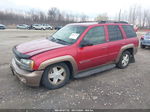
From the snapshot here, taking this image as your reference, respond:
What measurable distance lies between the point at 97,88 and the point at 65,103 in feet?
3.51

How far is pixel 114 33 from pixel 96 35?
2.91ft

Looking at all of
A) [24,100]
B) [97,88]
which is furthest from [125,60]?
[24,100]

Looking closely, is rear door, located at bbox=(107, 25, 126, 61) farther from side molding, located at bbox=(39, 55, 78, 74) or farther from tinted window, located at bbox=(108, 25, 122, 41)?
side molding, located at bbox=(39, 55, 78, 74)

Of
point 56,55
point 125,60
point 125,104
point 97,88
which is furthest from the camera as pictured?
point 125,60

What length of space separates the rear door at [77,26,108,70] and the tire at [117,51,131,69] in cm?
98

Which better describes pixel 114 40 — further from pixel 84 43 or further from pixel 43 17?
pixel 43 17

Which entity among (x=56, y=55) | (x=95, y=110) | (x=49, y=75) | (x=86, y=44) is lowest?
(x=95, y=110)

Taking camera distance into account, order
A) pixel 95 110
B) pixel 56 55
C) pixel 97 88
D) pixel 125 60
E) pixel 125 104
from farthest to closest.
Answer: pixel 125 60 < pixel 97 88 < pixel 56 55 < pixel 125 104 < pixel 95 110

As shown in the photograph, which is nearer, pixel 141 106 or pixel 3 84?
pixel 141 106

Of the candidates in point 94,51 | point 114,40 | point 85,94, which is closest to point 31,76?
point 85,94

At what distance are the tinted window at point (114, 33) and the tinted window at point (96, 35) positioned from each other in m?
0.34

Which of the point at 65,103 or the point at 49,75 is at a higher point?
the point at 49,75

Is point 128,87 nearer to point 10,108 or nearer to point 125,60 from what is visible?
point 125,60

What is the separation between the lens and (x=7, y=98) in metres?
3.00
